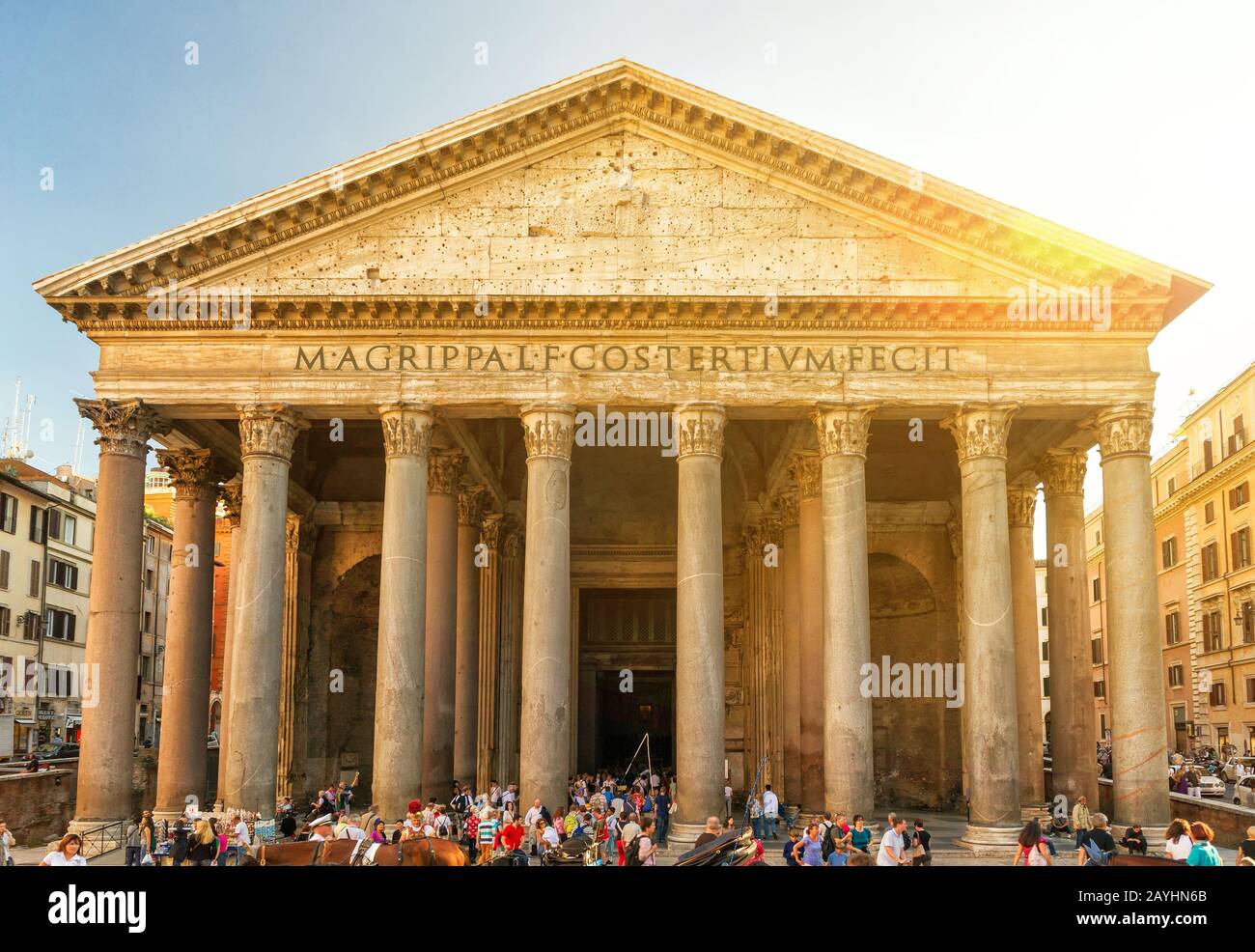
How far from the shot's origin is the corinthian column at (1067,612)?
24141 mm

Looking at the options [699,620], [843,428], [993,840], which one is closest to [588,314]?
[843,428]

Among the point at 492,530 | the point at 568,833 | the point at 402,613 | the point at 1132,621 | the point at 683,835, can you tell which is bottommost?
the point at 683,835

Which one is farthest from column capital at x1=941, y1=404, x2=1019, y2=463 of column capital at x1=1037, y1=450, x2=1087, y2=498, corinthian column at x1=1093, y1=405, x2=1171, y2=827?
column capital at x1=1037, y1=450, x2=1087, y2=498

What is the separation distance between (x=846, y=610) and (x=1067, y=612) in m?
6.73

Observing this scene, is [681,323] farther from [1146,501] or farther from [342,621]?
[342,621]

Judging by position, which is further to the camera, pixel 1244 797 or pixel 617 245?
pixel 1244 797

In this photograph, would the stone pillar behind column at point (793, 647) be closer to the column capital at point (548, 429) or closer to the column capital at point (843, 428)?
the column capital at point (843, 428)

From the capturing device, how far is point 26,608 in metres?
45.1

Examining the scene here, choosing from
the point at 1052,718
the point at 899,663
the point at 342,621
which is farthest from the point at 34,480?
the point at 1052,718

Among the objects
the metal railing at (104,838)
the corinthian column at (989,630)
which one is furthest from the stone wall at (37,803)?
the corinthian column at (989,630)

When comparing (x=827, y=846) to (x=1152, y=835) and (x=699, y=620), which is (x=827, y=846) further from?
(x=1152, y=835)

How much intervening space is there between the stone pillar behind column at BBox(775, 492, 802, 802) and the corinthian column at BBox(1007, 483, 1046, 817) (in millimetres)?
4373

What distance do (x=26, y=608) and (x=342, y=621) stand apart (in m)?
21.4

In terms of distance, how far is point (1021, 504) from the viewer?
26.0 m
